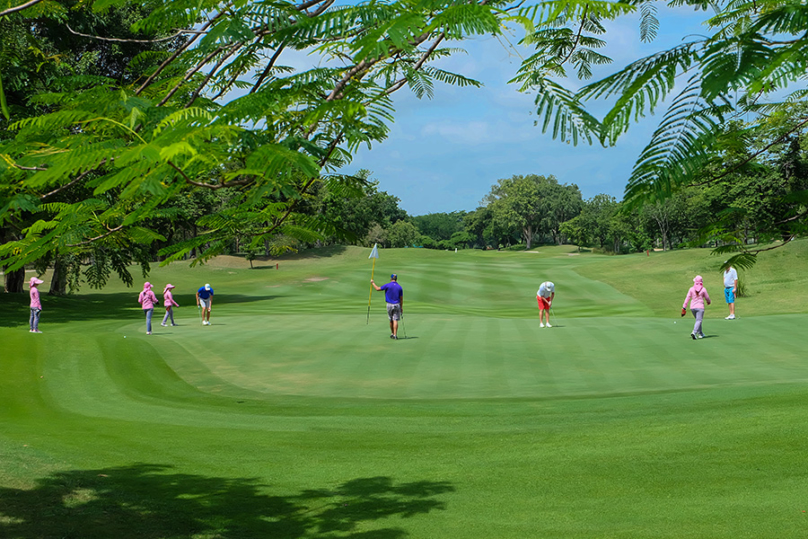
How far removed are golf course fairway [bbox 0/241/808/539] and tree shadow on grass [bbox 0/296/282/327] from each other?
26.4ft

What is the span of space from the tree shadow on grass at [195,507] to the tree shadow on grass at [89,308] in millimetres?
24672

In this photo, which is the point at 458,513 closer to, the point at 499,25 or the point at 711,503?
the point at 711,503

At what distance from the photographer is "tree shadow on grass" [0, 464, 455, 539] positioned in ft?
22.6

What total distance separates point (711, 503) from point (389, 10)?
22.3 ft

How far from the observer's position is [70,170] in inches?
106

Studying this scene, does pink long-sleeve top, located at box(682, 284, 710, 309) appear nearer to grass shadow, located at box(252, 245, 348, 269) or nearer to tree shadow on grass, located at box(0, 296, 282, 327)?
tree shadow on grass, located at box(0, 296, 282, 327)

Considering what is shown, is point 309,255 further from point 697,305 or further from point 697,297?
point 697,305

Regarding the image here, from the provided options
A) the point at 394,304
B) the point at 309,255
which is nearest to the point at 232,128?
the point at 394,304

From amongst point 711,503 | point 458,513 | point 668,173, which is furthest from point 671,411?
point 668,173

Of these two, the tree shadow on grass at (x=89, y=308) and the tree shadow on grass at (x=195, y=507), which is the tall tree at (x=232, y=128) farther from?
the tree shadow on grass at (x=89, y=308)

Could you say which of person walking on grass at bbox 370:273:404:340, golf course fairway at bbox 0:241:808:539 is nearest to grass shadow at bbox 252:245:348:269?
golf course fairway at bbox 0:241:808:539

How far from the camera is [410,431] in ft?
38.0

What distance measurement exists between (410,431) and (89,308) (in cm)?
3259

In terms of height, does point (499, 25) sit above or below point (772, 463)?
above
